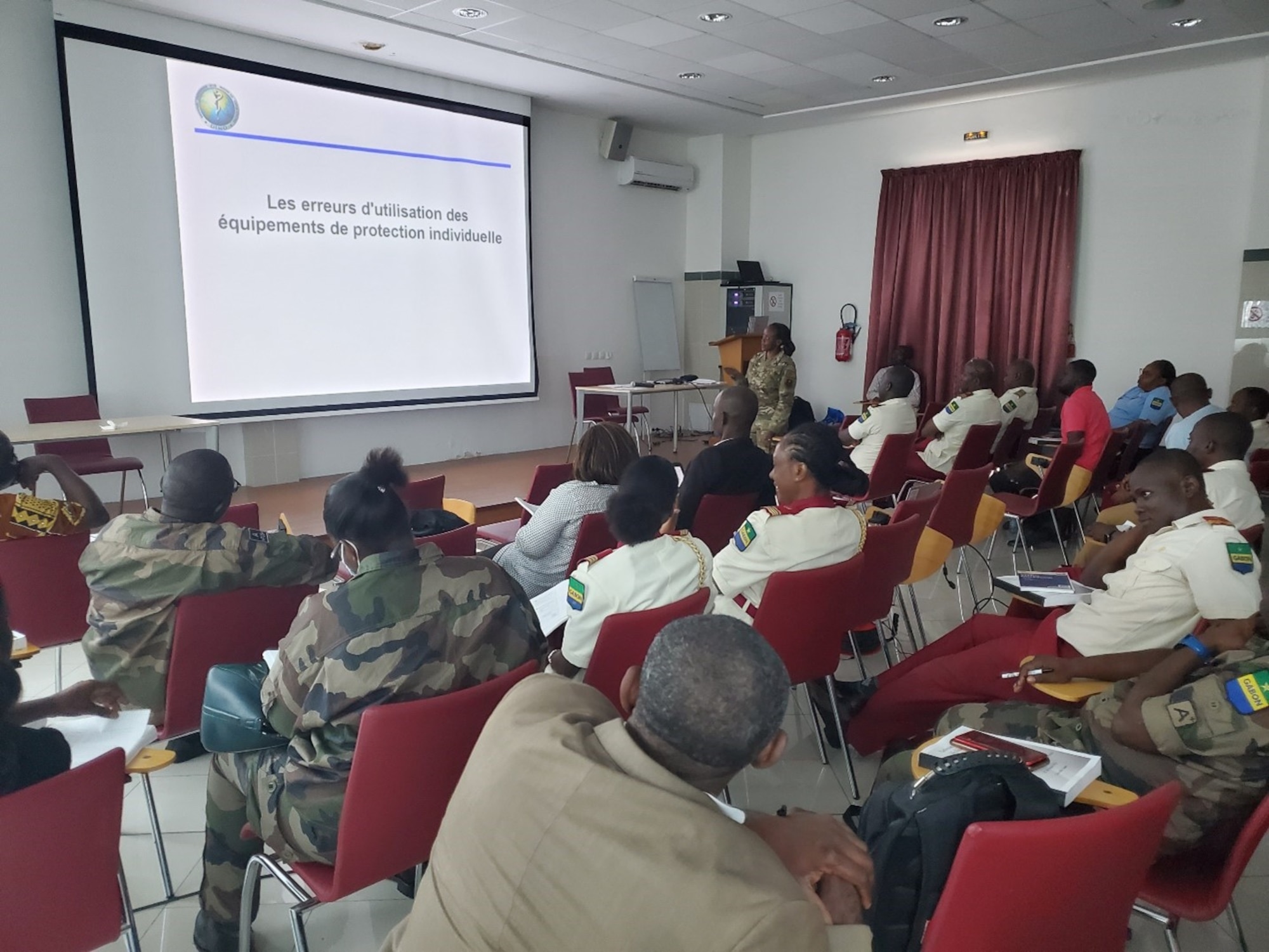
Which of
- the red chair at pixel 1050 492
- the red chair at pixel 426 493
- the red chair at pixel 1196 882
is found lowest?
the red chair at pixel 1196 882

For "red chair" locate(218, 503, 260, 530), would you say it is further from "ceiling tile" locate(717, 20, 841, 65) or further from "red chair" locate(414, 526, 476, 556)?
"ceiling tile" locate(717, 20, 841, 65)

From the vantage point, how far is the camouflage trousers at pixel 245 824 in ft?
5.40

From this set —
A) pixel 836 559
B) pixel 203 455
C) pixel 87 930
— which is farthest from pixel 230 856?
pixel 836 559

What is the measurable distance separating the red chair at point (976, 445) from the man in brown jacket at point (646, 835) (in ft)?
15.6

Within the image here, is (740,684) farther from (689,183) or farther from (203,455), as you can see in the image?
(689,183)

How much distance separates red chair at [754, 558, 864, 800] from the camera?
2.38 m

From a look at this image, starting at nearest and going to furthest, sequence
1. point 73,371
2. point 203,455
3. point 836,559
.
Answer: point 203,455
point 836,559
point 73,371

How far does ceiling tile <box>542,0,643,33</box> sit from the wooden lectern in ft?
12.3

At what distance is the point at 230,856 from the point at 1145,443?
608 cm

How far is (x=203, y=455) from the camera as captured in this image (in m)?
2.35

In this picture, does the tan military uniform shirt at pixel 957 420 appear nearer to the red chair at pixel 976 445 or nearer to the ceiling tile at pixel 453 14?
the red chair at pixel 976 445

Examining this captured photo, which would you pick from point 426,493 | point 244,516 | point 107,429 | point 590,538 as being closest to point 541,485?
point 426,493

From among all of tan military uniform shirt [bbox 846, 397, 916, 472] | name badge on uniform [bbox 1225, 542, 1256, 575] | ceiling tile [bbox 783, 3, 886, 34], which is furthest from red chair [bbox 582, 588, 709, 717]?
ceiling tile [bbox 783, 3, 886, 34]

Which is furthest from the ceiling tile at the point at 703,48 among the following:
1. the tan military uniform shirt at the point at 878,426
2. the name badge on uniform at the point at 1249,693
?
the name badge on uniform at the point at 1249,693
